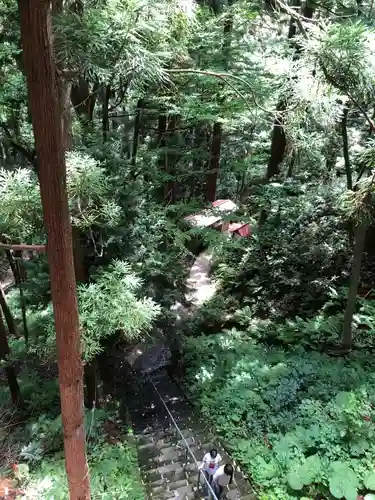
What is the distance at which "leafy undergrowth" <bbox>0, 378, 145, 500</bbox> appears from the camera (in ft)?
17.4

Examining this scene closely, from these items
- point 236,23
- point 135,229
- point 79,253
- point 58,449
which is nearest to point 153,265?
point 135,229

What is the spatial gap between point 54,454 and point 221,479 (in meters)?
2.45

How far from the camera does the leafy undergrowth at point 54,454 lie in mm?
5309

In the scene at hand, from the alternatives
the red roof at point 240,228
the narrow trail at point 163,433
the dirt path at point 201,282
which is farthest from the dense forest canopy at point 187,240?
the red roof at point 240,228

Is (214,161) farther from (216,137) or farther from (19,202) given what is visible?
(19,202)

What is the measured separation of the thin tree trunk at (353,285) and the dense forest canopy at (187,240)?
0.10 ft

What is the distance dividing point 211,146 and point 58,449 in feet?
25.7

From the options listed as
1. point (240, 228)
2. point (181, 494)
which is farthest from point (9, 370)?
point (240, 228)

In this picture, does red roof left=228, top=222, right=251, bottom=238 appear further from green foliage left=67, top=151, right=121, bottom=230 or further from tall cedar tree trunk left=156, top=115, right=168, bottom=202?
green foliage left=67, top=151, right=121, bottom=230

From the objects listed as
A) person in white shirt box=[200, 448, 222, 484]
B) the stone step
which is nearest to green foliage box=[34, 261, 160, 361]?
person in white shirt box=[200, 448, 222, 484]

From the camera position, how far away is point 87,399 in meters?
6.70

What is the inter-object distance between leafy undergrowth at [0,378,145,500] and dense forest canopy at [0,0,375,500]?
3 cm

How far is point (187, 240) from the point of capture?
7.51 m

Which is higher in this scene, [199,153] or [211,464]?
[199,153]
